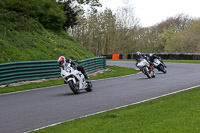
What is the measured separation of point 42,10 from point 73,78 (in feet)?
75.5

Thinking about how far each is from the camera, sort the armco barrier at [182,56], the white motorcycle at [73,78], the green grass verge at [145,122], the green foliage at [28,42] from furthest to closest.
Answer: the armco barrier at [182,56], the green foliage at [28,42], the white motorcycle at [73,78], the green grass verge at [145,122]

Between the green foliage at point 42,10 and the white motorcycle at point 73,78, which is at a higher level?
the green foliage at point 42,10

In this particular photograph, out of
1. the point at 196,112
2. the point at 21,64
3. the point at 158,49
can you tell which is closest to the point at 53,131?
the point at 196,112

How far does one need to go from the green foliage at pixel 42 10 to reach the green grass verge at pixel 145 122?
26.5 meters

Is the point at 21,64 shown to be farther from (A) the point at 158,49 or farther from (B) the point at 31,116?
(A) the point at 158,49

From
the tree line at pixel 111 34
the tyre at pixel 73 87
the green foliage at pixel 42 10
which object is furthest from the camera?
the tree line at pixel 111 34

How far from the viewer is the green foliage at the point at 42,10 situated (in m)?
33.8

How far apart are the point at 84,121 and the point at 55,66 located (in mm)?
14271

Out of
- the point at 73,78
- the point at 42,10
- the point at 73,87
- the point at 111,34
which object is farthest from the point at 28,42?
the point at 111,34

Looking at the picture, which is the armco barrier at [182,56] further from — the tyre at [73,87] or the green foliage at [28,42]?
the tyre at [73,87]

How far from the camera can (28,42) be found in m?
28.9

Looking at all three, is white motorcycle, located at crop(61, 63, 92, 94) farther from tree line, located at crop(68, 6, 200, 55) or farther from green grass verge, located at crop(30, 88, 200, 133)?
tree line, located at crop(68, 6, 200, 55)

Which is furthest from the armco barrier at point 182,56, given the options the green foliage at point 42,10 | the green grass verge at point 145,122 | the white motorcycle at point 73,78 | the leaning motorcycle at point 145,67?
the green grass verge at point 145,122

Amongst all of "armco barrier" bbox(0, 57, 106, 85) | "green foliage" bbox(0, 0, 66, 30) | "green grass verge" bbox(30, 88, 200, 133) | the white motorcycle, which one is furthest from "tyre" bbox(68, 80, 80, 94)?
"green foliage" bbox(0, 0, 66, 30)
